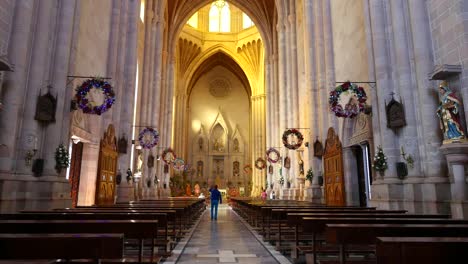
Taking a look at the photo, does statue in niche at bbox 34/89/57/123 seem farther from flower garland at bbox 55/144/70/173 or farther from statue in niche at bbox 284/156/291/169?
statue in niche at bbox 284/156/291/169

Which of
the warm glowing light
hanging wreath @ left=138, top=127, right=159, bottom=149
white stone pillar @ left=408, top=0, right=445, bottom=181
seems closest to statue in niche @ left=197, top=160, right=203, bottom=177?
the warm glowing light

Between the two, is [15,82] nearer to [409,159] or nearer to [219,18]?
[409,159]

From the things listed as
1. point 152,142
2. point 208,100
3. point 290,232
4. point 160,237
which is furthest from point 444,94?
point 208,100

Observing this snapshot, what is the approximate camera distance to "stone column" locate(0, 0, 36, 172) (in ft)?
26.1

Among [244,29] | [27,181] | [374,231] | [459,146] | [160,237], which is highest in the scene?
[244,29]

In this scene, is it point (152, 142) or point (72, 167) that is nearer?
point (72, 167)

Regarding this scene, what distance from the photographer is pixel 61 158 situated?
9.41m

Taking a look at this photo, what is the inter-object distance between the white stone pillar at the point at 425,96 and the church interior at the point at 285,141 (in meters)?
0.03

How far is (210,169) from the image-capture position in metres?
45.0

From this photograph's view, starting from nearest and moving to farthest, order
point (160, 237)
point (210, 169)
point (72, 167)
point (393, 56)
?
point (160, 237) < point (393, 56) < point (72, 167) < point (210, 169)

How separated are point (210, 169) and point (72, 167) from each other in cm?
3152

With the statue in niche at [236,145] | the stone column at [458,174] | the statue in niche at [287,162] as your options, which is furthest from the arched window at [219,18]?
the stone column at [458,174]

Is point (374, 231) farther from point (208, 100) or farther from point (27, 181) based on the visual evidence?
point (208, 100)

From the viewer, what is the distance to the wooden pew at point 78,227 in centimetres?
373
